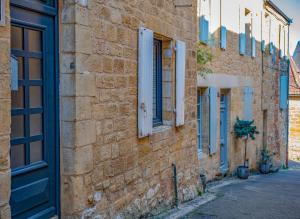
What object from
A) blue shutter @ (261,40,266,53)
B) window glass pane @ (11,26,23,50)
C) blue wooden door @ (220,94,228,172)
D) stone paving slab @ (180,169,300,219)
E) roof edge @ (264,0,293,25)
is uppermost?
roof edge @ (264,0,293,25)

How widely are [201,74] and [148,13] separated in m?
3.57

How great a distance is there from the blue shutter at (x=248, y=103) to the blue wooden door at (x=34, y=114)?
357 inches

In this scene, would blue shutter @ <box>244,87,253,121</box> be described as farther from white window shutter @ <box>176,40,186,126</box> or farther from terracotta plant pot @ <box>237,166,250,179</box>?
white window shutter @ <box>176,40,186,126</box>

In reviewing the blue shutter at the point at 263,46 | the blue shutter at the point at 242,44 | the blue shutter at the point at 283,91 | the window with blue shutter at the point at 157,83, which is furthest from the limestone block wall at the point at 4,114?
the blue shutter at the point at 283,91

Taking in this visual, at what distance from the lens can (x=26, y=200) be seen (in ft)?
11.9

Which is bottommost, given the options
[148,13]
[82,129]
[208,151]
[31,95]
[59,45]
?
[208,151]

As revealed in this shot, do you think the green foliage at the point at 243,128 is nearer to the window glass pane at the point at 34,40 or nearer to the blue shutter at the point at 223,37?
the blue shutter at the point at 223,37

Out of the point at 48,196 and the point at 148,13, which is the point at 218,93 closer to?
the point at 148,13

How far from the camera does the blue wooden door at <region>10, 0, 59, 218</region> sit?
351 cm

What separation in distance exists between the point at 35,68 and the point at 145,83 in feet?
5.92

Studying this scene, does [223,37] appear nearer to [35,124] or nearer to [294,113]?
[35,124]

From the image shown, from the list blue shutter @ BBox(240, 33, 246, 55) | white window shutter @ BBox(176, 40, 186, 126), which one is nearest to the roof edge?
blue shutter @ BBox(240, 33, 246, 55)

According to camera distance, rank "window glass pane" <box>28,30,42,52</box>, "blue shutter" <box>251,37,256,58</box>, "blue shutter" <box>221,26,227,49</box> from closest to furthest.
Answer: "window glass pane" <box>28,30,42,52</box> → "blue shutter" <box>221,26,227,49</box> → "blue shutter" <box>251,37,256,58</box>

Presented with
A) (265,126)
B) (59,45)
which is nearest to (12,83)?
(59,45)
